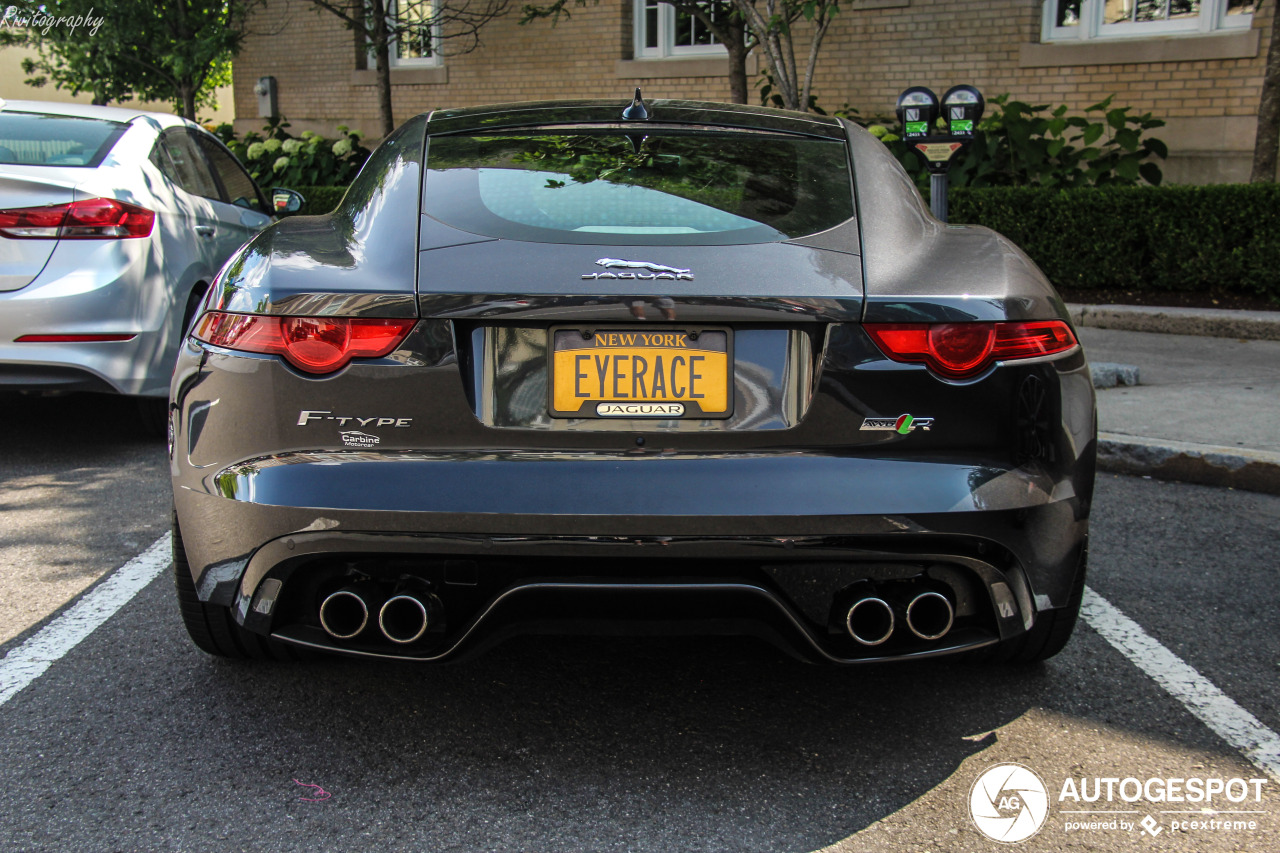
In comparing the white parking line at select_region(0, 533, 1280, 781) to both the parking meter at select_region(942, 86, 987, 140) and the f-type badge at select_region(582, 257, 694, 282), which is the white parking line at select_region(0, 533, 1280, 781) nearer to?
the f-type badge at select_region(582, 257, 694, 282)

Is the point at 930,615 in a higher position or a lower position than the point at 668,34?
lower

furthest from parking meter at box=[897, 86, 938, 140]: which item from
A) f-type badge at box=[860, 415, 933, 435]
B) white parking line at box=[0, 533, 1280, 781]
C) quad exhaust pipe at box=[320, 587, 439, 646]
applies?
quad exhaust pipe at box=[320, 587, 439, 646]

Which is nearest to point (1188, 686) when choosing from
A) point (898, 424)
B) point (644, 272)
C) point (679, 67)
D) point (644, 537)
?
point (898, 424)

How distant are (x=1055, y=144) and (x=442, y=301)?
390 inches

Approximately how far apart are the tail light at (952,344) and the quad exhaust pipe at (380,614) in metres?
1.12

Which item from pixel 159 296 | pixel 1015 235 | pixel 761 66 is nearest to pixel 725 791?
pixel 159 296

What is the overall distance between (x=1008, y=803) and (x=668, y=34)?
14039 millimetres

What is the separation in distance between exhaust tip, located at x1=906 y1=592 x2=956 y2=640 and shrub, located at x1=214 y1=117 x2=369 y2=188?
13.6m

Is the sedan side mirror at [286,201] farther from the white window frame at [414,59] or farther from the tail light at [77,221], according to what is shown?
the white window frame at [414,59]

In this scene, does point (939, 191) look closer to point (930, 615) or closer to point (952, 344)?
point (952, 344)

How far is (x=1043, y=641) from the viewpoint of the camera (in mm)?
3000

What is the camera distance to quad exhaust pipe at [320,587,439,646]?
2514mm

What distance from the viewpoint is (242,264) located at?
2.76 meters

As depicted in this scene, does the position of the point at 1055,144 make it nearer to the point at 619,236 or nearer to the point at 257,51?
the point at 619,236
